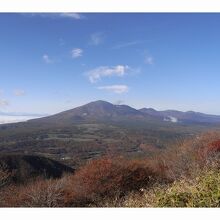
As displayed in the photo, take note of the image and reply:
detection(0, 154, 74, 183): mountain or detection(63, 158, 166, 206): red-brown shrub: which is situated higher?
detection(63, 158, 166, 206): red-brown shrub

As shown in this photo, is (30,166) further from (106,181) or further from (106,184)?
(106,184)

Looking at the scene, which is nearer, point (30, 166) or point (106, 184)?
point (106, 184)

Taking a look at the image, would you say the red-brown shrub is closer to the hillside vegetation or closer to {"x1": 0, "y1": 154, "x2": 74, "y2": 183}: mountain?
the hillside vegetation

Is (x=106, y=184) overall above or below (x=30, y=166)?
above

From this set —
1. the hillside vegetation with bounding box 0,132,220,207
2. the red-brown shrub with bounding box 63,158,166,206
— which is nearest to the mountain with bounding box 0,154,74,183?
the hillside vegetation with bounding box 0,132,220,207

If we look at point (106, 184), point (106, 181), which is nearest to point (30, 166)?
point (106, 181)

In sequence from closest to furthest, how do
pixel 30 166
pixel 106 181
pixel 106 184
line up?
1. pixel 106 184
2. pixel 106 181
3. pixel 30 166

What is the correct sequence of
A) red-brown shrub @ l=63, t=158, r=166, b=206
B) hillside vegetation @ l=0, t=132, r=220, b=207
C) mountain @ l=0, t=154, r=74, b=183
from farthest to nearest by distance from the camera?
mountain @ l=0, t=154, r=74, b=183 < red-brown shrub @ l=63, t=158, r=166, b=206 < hillside vegetation @ l=0, t=132, r=220, b=207

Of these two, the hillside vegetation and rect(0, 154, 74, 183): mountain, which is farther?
rect(0, 154, 74, 183): mountain

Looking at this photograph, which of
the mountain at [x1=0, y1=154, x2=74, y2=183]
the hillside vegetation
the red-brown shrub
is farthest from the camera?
the mountain at [x1=0, y1=154, x2=74, y2=183]
